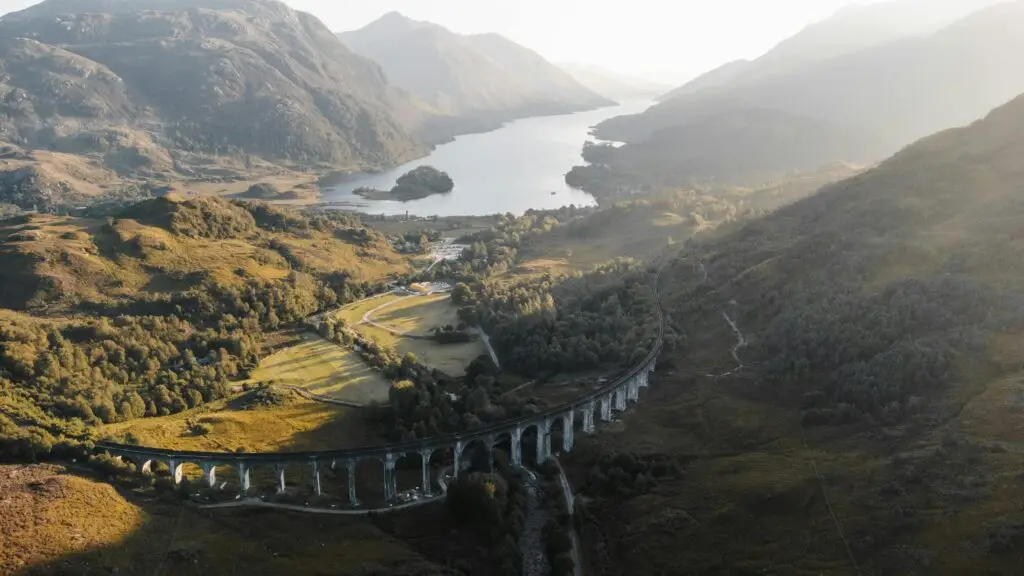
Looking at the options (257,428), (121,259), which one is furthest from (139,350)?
(121,259)

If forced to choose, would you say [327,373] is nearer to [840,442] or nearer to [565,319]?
[565,319]

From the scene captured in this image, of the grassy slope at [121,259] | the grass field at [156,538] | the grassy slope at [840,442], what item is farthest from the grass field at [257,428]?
the grassy slope at [121,259]

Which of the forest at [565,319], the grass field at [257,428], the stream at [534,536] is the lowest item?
the stream at [534,536]

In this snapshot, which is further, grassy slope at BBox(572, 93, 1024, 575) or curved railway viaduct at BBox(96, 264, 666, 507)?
curved railway viaduct at BBox(96, 264, 666, 507)

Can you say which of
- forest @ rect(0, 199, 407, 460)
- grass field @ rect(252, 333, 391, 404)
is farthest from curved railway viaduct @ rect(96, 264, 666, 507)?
grass field @ rect(252, 333, 391, 404)

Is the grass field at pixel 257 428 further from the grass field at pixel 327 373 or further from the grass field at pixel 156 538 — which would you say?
the grass field at pixel 156 538

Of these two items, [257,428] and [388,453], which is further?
[257,428]

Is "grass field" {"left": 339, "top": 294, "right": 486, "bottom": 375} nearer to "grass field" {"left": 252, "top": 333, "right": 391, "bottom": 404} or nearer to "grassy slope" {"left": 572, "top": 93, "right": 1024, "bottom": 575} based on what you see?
"grass field" {"left": 252, "top": 333, "right": 391, "bottom": 404}
